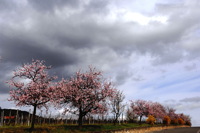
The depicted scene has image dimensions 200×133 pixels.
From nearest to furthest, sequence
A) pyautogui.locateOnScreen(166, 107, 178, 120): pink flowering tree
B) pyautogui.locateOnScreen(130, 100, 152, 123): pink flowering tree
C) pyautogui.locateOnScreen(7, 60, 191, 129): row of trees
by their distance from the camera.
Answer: pyautogui.locateOnScreen(7, 60, 191, 129): row of trees
pyautogui.locateOnScreen(130, 100, 152, 123): pink flowering tree
pyautogui.locateOnScreen(166, 107, 178, 120): pink flowering tree

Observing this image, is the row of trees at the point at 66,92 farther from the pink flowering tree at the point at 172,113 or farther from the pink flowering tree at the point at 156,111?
the pink flowering tree at the point at 172,113

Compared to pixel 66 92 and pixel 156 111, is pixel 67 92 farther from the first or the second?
pixel 156 111

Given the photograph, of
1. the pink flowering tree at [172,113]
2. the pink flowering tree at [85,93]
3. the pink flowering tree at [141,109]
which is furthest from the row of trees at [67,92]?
the pink flowering tree at [172,113]

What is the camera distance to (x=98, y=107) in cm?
3791

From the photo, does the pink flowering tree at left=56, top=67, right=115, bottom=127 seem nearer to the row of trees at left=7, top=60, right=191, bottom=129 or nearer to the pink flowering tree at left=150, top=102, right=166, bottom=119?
the row of trees at left=7, top=60, right=191, bottom=129

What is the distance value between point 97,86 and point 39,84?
1345 centimetres

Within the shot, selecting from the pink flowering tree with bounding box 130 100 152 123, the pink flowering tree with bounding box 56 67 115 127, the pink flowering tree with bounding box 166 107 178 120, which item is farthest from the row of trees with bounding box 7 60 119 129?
the pink flowering tree with bounding box 166 107 178 120

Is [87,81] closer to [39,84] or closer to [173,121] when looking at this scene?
[39,84]

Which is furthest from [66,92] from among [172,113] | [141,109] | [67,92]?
[172,113]

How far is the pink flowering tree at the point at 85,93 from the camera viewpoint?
3709 centimetres

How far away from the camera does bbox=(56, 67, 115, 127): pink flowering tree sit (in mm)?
37094

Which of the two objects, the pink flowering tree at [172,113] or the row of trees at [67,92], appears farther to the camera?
the pink flowering tree at [172,113]

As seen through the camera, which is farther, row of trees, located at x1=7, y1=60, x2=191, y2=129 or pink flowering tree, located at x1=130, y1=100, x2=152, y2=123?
pink flowering tree, located at x1=130, y1=100, x2=152, y2=123

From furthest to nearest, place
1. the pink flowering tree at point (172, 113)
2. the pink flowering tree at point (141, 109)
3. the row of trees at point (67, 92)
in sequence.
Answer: the pink flowering tree at point (172, 113) → the pink flowering tree at point (141, 109) → the row of trees at point (67, 92)
